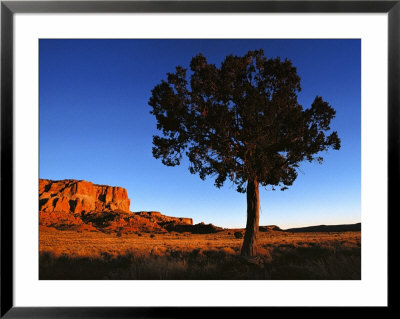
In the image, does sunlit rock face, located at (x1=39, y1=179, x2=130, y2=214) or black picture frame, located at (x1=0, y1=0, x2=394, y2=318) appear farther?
sunlit rock face, located at (x1=39, y1=179, x2=130, y2=214)

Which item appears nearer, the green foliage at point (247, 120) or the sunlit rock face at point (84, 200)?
the green foliage at point (247, 120)

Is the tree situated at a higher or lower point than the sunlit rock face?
higher

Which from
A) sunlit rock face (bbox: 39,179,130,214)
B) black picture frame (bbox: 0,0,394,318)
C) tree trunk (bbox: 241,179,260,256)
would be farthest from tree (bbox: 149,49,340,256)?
sunlit rock face (bbox: 39,179,130,214)

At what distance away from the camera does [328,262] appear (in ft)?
25.0

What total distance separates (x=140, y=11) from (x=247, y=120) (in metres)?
5.00

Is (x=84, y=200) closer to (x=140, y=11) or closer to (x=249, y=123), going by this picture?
(x=249, y=123)

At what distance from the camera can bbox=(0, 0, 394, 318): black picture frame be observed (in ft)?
17.0

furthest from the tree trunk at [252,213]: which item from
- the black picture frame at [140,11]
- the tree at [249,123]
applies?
the black picture frame at [140,11]

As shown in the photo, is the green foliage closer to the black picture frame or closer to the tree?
the tree

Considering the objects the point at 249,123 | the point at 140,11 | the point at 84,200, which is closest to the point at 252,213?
the point at 249,123

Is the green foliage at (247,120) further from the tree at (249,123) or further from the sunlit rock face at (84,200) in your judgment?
the sunlit rock face at (84,200)

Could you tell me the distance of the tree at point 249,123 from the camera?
31.2 feet

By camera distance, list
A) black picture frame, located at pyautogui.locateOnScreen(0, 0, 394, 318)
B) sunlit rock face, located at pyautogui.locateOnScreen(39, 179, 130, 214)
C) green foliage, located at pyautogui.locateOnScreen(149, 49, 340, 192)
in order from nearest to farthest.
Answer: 1. black picture frame, located at pyautogui.locateOnScreen(0, 0, 394, 318)
2. green foliage, located at pyautogui.locateOnScreen(149, 49, 340, 192)
3. sunlit rock face, located at pyautogui.locateOnScreen(39, 179, 130, 214)

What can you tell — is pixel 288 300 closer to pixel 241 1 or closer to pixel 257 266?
pixel 257 266
